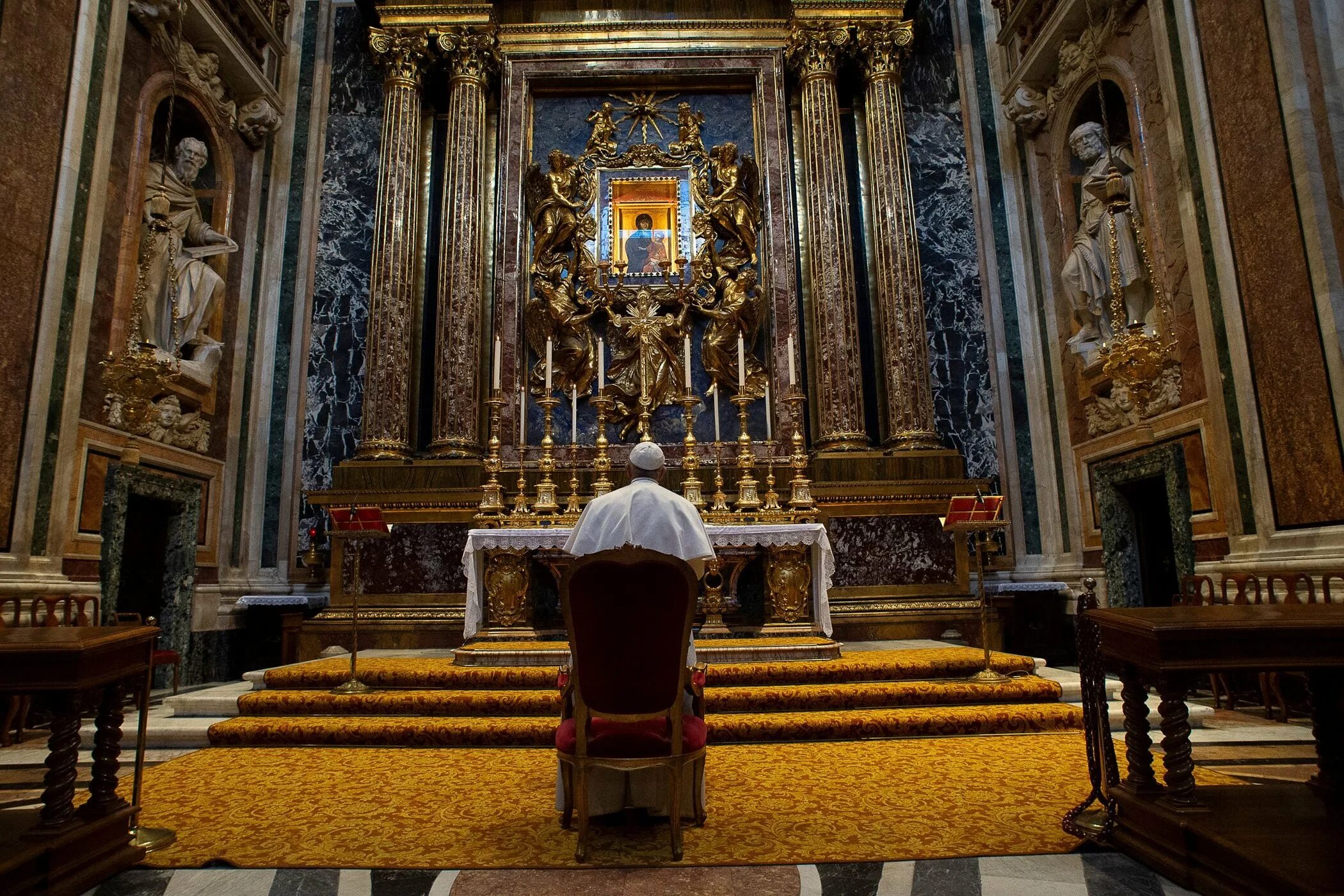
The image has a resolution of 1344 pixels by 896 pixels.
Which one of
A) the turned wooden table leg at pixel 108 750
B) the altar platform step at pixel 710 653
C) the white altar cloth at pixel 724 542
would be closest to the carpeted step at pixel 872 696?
the altar platform step at pixel 710 653

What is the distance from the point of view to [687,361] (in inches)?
297

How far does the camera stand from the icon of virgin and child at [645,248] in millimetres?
10367

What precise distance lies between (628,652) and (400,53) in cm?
934

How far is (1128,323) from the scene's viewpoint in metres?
8.26

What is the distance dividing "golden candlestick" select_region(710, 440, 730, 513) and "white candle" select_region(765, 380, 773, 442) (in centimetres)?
56

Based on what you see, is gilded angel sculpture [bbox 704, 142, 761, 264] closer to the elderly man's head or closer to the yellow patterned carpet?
the elderly man's head

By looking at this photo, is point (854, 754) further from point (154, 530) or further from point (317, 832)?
point (154, 530)

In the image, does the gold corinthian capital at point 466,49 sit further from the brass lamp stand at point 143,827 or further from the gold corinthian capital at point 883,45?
the brass lamp stand at point 143,827

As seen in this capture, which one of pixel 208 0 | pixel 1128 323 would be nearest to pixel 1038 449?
pixel 1128 323

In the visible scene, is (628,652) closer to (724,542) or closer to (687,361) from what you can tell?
(724,542)

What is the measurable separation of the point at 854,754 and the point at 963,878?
6.11 feet

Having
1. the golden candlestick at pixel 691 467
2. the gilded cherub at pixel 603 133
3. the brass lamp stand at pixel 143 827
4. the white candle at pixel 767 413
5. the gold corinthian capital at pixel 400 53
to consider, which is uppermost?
the gold corinthian capital at pixel 400 53

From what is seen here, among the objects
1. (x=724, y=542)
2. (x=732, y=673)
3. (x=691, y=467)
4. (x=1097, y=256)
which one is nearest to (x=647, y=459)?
(x=732, y=673)

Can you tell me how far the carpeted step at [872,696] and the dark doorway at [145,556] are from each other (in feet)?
21.3
